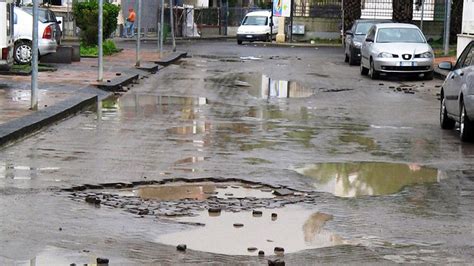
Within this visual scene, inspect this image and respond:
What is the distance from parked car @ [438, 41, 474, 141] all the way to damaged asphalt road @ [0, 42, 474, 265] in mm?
279

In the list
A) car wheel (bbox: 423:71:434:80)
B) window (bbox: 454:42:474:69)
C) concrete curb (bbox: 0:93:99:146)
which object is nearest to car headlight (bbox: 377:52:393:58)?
car wheel (bbox: 423:71:434:80)

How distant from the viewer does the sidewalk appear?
14.6m

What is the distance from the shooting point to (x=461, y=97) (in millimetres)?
14859

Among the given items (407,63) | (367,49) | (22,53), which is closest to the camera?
(22,53)

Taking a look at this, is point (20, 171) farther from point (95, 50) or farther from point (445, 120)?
point (95, 50)

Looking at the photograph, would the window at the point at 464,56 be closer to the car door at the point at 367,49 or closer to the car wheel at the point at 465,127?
the car wheel at the point at 465,127

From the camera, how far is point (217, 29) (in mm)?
68750

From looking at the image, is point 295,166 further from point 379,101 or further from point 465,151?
point 379,101

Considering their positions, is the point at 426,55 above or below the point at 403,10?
below

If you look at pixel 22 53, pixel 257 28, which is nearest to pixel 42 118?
→ pixel 22 53

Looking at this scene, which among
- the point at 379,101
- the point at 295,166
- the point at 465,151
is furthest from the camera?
the point at 379,101

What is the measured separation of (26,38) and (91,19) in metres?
8.28

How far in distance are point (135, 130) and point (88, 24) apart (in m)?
20.4

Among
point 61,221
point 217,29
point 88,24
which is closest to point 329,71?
point 88,24
